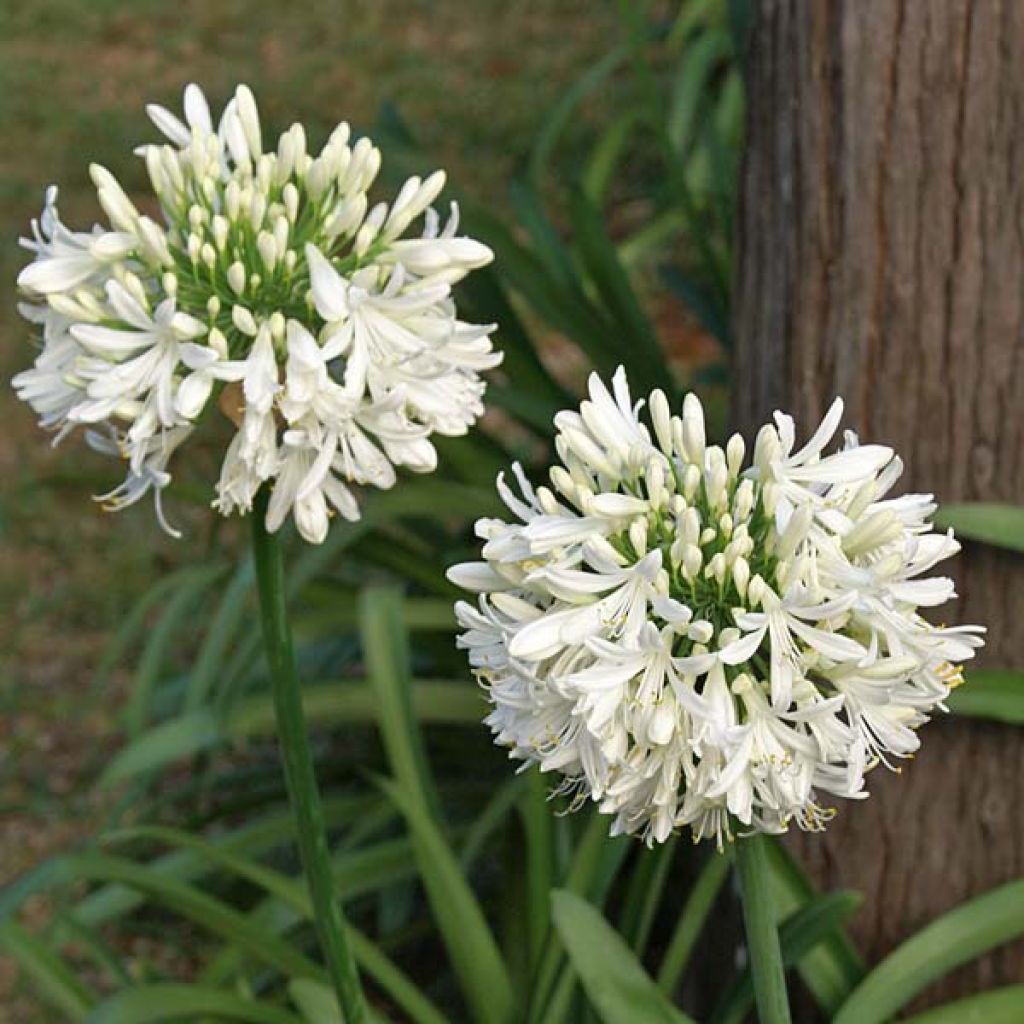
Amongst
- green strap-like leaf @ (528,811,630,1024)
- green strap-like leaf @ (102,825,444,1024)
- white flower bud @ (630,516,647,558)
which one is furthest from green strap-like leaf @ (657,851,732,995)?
white flower bud @ (630,516,647,558)

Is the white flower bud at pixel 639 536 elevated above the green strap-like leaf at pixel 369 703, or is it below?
below

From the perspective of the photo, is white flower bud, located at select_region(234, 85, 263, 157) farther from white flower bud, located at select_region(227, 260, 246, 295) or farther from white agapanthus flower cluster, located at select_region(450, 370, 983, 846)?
white agapanthus flower cluster, located at select_region(450, 370, 983, 846)

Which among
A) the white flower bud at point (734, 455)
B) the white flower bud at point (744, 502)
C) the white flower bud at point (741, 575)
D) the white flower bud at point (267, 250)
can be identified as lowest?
the white flower bud at point (741, 575)

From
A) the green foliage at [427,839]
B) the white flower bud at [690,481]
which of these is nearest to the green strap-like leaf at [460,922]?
the green foliage at [427,839]

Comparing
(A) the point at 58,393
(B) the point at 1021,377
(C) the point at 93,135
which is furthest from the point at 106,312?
(C) the point at 93,135

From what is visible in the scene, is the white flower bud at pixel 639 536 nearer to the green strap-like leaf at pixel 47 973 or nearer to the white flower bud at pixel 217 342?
the white flower bud at pixel 217 342

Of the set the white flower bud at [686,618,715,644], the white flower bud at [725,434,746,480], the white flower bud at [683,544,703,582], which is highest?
the white flower bud at [725,434,746,480]

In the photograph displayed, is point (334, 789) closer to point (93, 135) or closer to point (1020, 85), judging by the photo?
point (1020, 85)
